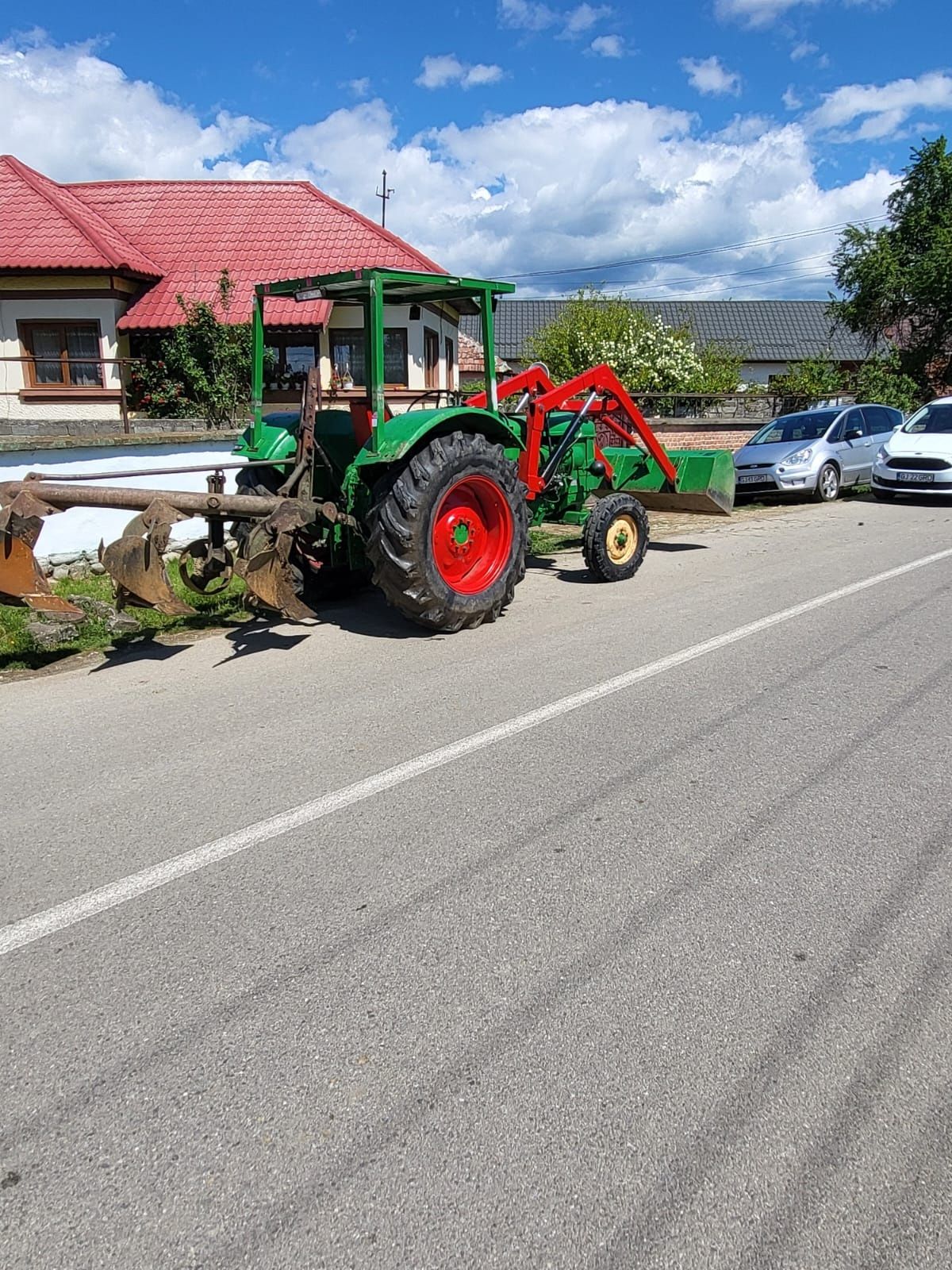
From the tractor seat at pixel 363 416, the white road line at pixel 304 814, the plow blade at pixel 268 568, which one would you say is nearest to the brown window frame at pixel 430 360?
the tractor seat at pixel 363 416

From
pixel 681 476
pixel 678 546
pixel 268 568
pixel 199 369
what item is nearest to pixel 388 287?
pixel 268 568

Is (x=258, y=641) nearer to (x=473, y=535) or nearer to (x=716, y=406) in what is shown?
(x=473, y=535)

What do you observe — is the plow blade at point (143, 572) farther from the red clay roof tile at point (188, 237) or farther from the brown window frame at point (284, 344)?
the brown window frame at point (284, 344)

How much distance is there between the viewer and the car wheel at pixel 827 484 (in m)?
15.8

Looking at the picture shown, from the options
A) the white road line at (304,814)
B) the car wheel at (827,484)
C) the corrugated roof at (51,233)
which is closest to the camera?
the white road line at (304,814)

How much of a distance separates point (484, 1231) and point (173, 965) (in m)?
1.36

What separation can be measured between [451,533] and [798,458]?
10.2 m

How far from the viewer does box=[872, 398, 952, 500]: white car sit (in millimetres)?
14953

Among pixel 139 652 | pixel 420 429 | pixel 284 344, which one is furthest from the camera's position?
pixel 284 344

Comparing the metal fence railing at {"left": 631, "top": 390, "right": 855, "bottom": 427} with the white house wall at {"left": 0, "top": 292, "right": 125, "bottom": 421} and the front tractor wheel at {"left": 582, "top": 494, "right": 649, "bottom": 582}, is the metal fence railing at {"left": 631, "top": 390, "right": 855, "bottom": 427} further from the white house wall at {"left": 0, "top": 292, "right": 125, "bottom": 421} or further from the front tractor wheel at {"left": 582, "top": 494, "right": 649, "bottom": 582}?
the front tractor wheel at {"left": 582, "top": 494, "right": 649, "bottom": 582}

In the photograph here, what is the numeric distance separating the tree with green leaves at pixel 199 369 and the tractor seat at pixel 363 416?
32.5ft

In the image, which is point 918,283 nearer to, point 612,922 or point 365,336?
point 365,336

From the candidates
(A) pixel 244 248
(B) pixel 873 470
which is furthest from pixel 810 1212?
(A) pixel 244 248

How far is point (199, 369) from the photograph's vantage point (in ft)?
56.3
